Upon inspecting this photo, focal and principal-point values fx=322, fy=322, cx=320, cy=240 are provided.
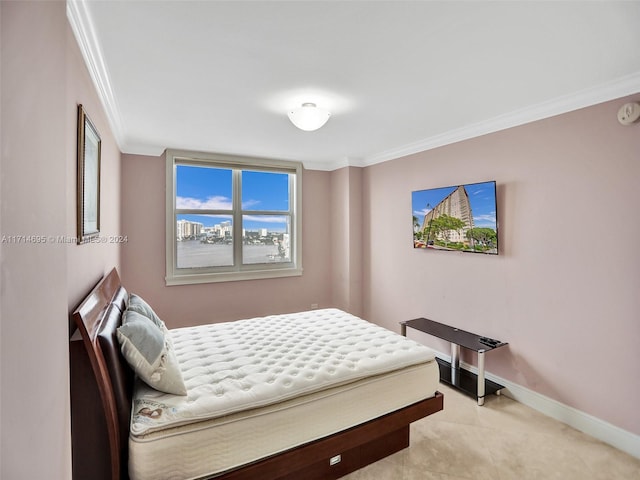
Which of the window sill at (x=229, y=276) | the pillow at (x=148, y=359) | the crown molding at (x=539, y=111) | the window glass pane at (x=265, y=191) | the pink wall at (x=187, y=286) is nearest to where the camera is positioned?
the pillow at (x=148, y=359)

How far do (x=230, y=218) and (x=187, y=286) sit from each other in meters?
1.04

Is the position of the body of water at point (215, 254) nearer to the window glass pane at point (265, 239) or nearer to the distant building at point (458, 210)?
the window glass pane at point (265, 239)

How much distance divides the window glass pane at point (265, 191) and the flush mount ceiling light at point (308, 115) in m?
2.10

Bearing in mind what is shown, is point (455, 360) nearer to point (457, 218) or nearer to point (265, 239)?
point (457, 218)

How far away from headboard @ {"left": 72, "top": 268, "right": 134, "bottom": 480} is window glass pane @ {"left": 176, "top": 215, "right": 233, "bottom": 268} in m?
2.51

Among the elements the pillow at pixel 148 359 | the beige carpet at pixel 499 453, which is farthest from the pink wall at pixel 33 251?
the beige carpet at pixel 499 453

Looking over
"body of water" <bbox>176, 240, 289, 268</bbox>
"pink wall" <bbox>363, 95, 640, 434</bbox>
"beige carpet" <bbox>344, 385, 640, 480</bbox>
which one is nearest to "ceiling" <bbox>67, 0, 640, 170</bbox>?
"pink wall" <bbox>363, 95, 640, 434</bbox>

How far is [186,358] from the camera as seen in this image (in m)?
2.08

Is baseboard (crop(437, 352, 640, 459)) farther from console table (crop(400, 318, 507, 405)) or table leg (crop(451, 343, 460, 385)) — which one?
table leg (crop(451, 343, 460, 385))

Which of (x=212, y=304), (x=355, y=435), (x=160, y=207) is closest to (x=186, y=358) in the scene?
(x=355, y=435)

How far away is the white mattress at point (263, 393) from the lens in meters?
1.44

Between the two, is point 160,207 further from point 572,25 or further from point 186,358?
point 572,25

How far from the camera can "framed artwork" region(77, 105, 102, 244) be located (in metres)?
1.60

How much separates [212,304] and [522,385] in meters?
3.43
